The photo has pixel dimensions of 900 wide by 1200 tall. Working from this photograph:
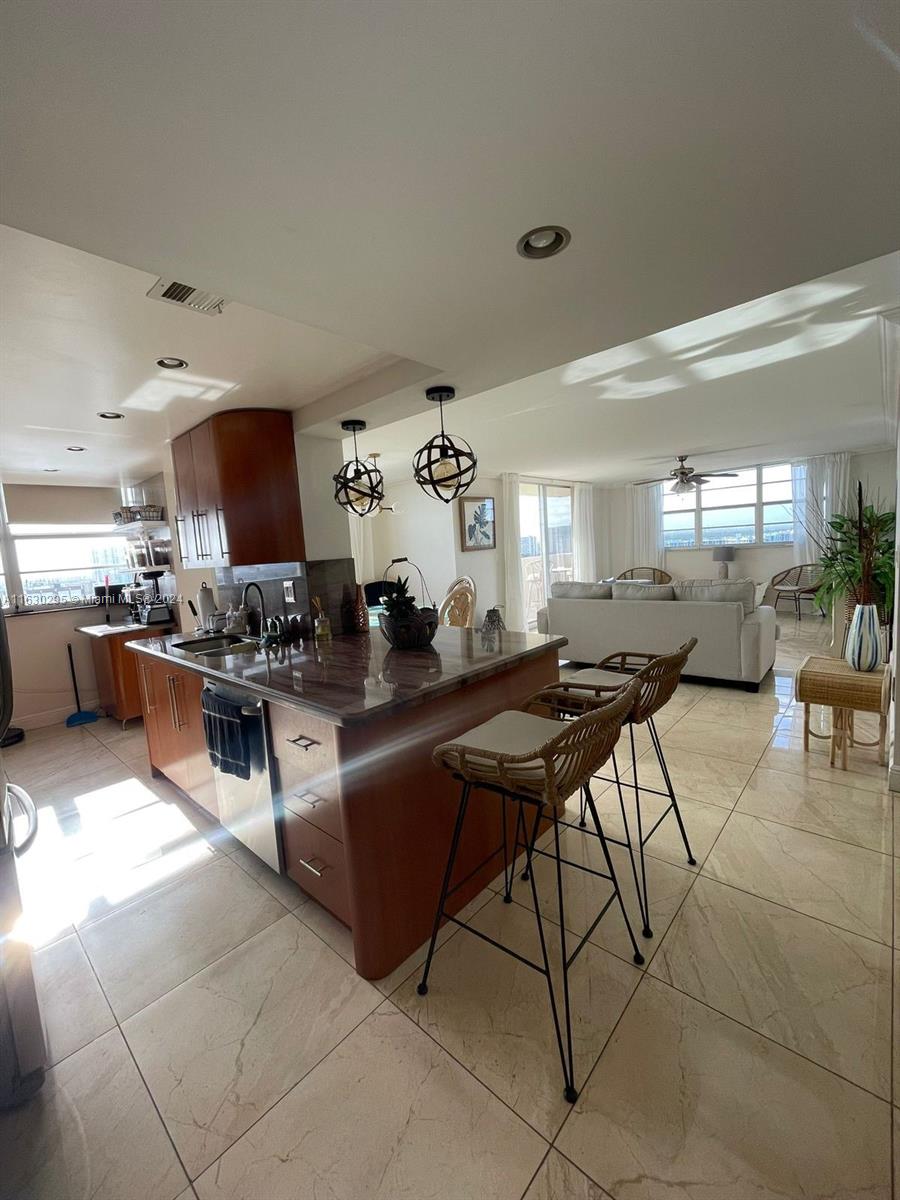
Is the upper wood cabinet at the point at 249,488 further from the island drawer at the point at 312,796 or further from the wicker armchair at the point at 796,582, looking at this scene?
the wicker armchair at the point at 796,582

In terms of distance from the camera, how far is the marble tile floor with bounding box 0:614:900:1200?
1079 millimetres

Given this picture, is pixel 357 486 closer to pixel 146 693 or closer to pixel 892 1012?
pixel 146 693

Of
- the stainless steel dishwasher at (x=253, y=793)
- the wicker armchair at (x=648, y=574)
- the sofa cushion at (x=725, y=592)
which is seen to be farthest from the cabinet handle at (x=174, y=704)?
the wicker armchair at (x=648, y=574)

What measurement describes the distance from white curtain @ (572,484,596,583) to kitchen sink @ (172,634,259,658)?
6.85 metres

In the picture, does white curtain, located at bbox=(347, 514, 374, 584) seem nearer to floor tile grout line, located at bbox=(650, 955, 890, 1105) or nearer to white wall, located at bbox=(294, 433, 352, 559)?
white wall, located at bbox=(294, 433, 352, 559)

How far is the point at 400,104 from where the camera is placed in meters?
0.87

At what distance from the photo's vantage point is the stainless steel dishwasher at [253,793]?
6.25 ft

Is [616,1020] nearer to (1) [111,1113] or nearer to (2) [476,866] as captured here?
(2) [476,866]

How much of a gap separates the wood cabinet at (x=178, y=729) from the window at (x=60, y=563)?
2788 millimetres

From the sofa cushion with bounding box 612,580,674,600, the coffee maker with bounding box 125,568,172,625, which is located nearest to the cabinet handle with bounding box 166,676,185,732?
the coffee maker with bounding box 125,568,172,625

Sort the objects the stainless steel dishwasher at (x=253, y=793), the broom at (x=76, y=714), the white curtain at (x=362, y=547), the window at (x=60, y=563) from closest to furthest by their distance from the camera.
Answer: the stainless steel dishwasher at (x=253, y=793)
the broom at (x=76, y=714)
the window at (x=60, y=563)
the white curtain at (x=362, y=547)

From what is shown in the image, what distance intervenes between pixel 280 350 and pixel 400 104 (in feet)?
4.64

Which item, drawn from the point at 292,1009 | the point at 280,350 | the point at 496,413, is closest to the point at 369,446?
the point at 496,413

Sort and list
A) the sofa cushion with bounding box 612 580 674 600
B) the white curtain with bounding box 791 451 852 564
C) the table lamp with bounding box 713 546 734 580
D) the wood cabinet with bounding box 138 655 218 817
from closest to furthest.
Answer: the wood cabinet with bounding box 138 655 218 817 < the sofa cushion with bounding box 612 580 674 600 < the white curtain with bounding box 791 451 852 564 < the table lamp with bounding box 713 546 734 580
